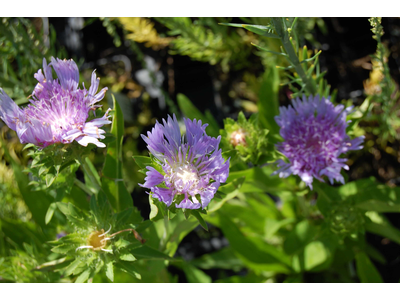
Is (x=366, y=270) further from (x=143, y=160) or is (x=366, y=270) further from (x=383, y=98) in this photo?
(x=143, y=160)

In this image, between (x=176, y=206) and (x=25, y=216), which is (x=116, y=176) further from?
(x=25, y=216)

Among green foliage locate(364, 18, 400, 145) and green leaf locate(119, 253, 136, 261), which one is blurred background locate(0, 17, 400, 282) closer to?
green foliage locate(364, 18, 400, 145)

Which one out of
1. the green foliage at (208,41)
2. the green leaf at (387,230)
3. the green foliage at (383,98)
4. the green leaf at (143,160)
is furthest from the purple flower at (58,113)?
Result: the green leaf at (387,230)

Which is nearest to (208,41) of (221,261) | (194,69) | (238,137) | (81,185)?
(194,69)

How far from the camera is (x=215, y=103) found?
119cm

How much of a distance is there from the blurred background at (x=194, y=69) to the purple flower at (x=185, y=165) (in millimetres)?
432

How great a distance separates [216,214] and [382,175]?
21.5 inches

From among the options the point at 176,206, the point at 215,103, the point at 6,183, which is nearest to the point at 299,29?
the point at 215,103

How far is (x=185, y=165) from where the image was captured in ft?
1.56

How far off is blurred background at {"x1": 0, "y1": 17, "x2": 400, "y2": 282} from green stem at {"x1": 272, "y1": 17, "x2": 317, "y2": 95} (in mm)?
236

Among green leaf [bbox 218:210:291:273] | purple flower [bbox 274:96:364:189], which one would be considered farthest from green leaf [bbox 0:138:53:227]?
purple flower [bbox 274:96:364:189]

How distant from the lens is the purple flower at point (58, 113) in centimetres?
47

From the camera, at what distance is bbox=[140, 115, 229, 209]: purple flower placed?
1.46 feet

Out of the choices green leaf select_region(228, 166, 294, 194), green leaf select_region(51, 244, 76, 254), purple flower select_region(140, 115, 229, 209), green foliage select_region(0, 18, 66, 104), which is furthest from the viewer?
green foliage select_region(0, 18, 66, 104)
